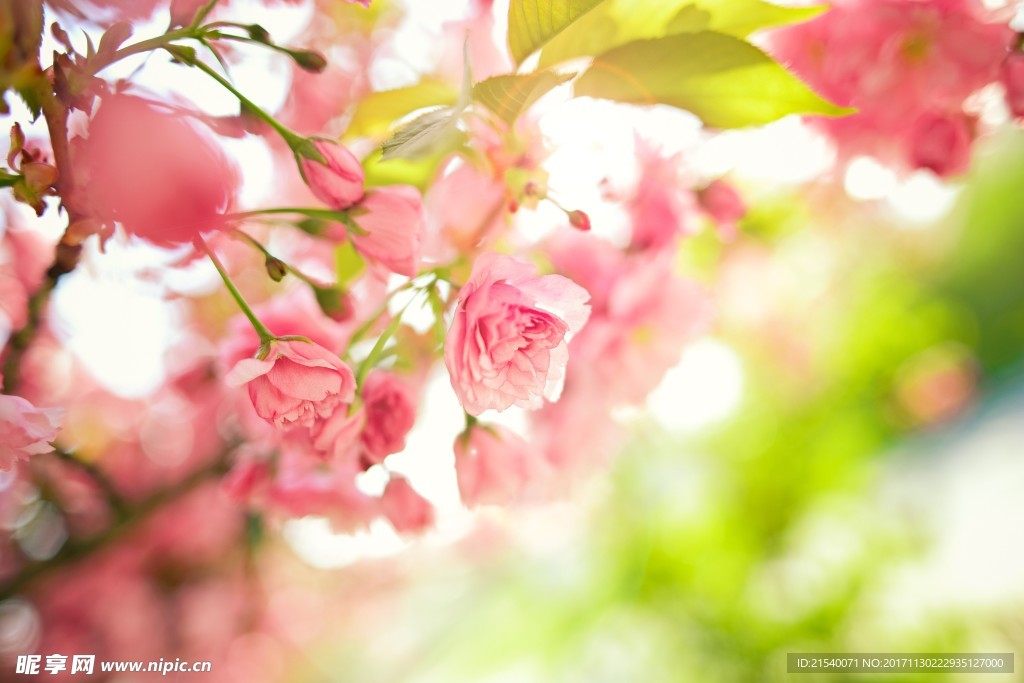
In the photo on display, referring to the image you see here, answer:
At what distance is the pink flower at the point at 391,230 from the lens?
265mm

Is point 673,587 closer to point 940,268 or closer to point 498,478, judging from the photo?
point 498,478

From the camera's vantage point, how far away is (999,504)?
123cm

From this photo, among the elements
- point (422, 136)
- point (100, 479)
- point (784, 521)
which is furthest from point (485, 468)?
point (784, 521)

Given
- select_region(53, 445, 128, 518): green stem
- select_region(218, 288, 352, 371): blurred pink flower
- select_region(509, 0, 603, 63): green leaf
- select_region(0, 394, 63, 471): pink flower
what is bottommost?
select_region(0, 394, 63, 471): pink flower

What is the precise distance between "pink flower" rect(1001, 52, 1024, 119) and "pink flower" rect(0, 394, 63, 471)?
1.63ft

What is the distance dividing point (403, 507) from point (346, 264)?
14cm

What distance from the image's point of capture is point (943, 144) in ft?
1.27

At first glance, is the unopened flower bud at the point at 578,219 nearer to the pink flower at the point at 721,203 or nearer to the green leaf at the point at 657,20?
the green leaf at the point at 657,20

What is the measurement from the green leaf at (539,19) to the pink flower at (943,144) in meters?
0.26

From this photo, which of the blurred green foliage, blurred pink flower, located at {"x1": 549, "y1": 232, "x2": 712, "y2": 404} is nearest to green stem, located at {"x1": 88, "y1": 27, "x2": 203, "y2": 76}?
blurred pink flower, located at {"x1": 549, "y1": 232, "x2": 712, "y2": 404}

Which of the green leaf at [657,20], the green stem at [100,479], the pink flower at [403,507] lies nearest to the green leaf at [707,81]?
the green leaf at [657,20]

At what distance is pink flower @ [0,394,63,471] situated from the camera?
239 mm

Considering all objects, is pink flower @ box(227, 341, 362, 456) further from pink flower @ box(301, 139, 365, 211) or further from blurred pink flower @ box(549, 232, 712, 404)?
blurred pink flower @ box(549, 232, 712, 404)

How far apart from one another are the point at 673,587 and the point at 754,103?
3.04ft
